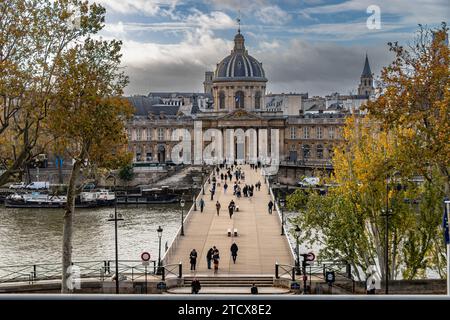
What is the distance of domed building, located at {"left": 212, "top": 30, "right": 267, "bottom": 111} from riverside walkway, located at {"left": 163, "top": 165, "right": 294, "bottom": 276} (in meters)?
37.9

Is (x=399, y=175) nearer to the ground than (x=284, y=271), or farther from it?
farther from it

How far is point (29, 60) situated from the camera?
9.39 meters

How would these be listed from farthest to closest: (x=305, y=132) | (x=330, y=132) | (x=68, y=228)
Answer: (x=305, y=132)
(x=330, y=132)
(x=68, y=228)

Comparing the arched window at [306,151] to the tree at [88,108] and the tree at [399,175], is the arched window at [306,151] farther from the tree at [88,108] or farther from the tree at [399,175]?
the tree at [88,108]

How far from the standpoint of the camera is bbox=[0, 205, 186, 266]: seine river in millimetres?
20750

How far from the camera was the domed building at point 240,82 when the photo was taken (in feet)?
214

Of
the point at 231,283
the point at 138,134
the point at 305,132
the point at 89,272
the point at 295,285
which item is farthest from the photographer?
the point at 305,132

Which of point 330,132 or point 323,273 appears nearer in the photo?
point 323,273

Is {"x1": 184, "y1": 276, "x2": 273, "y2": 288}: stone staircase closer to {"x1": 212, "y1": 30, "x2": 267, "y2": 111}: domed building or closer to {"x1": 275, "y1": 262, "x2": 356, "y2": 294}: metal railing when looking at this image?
{"x1": 275, "y1": 262, "x2": 356, "y2": 294}: metal railing

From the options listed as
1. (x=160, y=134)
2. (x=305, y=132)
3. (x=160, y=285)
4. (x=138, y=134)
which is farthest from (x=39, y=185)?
(x=160, y=285)

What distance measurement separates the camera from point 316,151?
210 ft

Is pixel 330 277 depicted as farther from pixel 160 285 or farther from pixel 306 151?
pixel 306 151

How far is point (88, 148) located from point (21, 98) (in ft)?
7.67

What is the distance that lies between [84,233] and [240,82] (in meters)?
41.0
